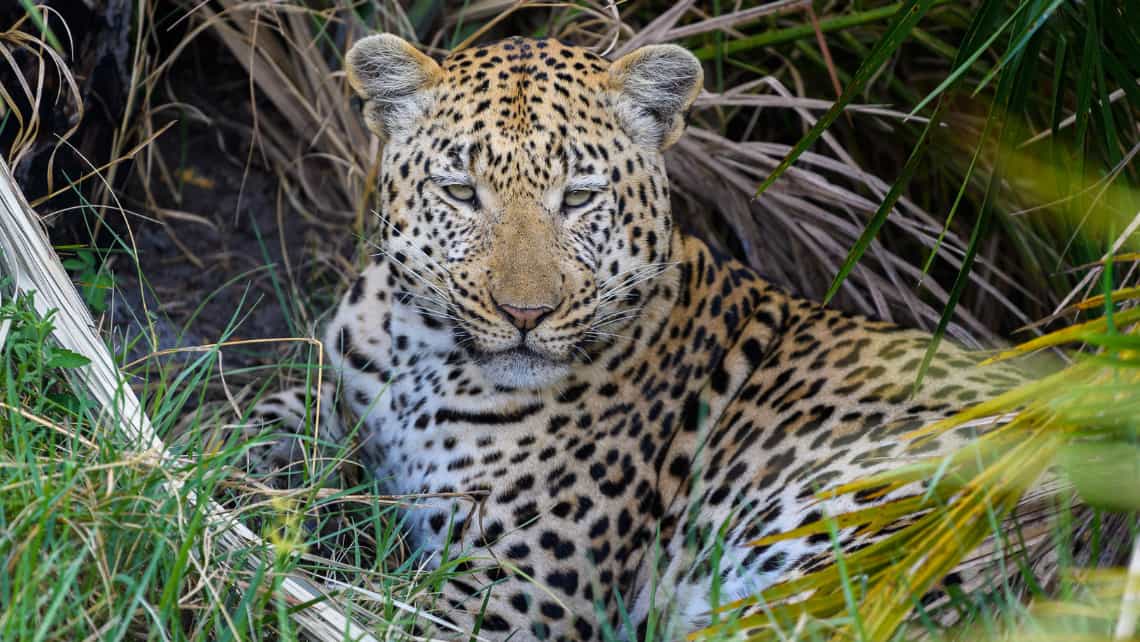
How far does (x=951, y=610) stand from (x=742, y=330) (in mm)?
1691

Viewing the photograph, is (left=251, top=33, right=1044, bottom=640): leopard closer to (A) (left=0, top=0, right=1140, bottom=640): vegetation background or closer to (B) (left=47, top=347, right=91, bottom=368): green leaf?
(A) (left=0, top=0, right=1140, bottom=640): vegetation background

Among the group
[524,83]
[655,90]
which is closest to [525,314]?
[524,83]

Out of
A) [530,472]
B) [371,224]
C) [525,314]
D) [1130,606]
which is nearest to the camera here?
[1130,606]

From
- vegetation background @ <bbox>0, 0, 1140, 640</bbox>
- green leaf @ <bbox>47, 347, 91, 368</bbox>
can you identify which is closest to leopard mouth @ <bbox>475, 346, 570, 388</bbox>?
vegetation background @ <bbox>0, 0, 1140, 640</bbox>

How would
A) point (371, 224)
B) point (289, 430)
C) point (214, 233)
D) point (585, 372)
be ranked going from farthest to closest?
point (214, 233)
point (371, 224)
point (289, 430)
point (585, 372)

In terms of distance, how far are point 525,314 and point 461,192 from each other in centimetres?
53

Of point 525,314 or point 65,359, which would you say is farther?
point 525,314

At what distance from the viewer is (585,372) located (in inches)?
188

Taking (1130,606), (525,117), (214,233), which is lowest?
(214,233)

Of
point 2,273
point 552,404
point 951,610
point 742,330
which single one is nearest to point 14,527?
point 2,273

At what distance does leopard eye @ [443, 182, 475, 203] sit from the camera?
4.50 metres

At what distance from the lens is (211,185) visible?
707 cm

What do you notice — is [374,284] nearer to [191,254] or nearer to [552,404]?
[552,404]

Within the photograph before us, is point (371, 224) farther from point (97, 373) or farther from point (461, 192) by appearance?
point (97, 373)
